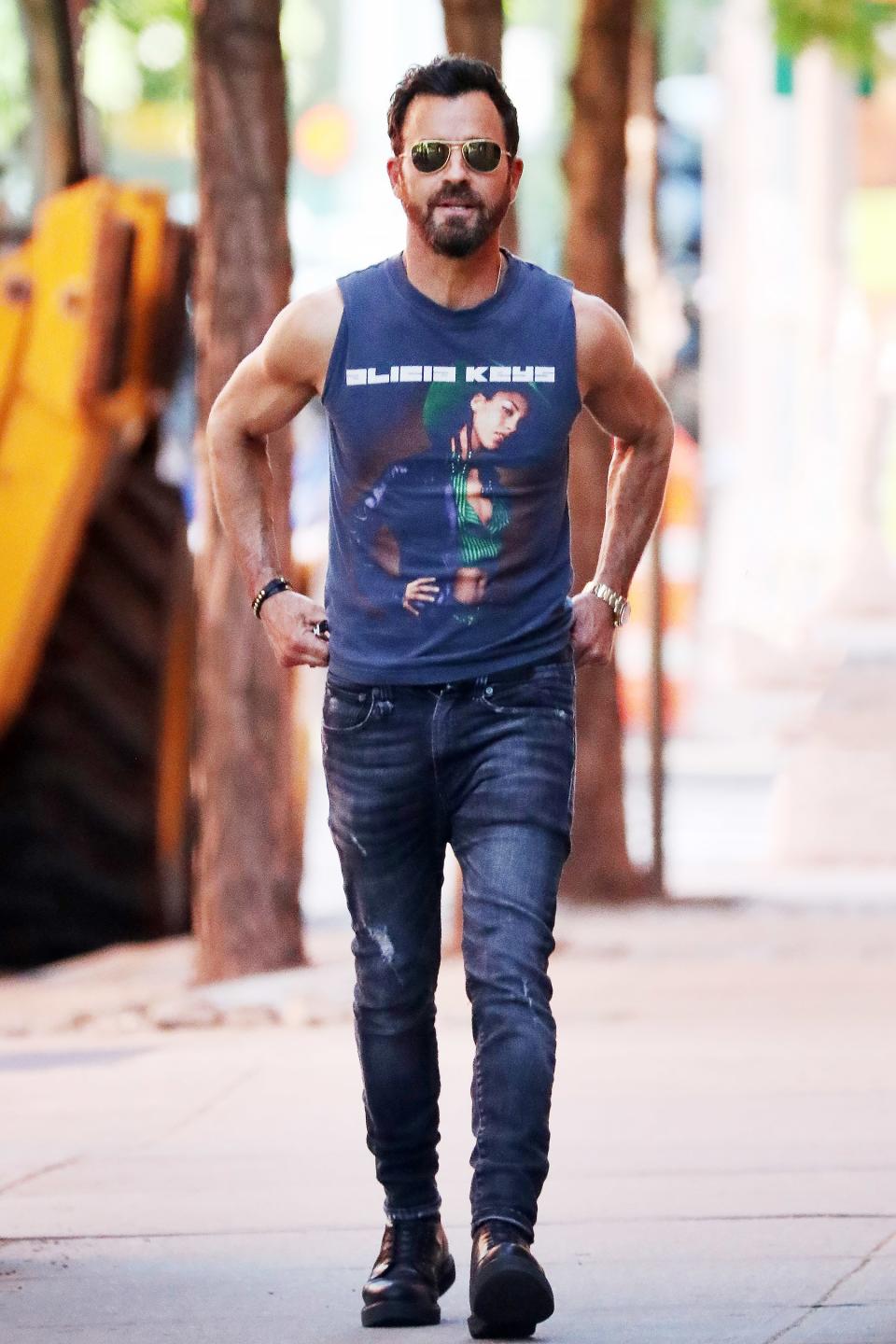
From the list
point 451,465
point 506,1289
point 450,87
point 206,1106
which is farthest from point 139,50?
point 506,1289

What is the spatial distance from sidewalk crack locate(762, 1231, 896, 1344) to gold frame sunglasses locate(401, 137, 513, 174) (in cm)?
170

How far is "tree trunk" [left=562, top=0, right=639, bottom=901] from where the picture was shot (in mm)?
13617

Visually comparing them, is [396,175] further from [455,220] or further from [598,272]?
[598,272]

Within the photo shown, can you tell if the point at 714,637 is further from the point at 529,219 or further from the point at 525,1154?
the point at 525,1154

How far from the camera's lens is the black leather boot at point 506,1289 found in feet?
13.7


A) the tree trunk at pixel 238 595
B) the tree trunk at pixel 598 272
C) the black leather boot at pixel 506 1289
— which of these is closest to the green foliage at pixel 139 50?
the tree trunk at pixel 598 272

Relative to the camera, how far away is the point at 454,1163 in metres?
6.07

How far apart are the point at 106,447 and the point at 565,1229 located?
523cm

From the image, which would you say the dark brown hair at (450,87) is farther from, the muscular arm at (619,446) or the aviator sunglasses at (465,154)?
the muscular arm at (619,446)

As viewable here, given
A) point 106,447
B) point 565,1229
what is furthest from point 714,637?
Result: point 565,1229

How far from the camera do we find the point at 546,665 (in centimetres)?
446

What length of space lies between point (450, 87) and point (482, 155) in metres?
0.12

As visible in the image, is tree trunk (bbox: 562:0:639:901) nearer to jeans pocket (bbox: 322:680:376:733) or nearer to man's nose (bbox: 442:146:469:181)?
jeans pocket (bbox: 322:680:376:733)

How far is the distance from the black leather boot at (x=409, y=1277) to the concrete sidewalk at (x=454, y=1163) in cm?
6
